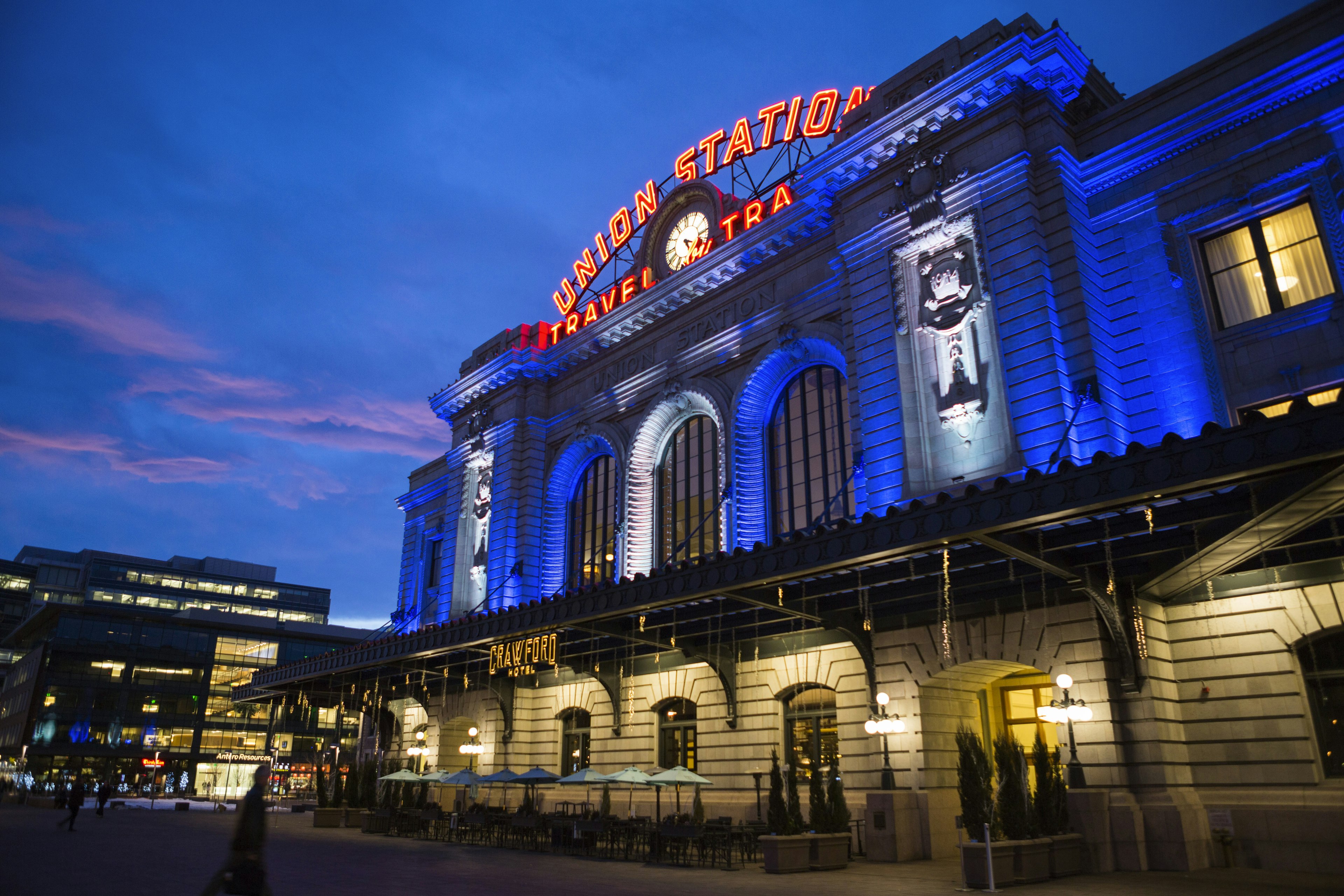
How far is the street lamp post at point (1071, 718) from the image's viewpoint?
64.7 ft

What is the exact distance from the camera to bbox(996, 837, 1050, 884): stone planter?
17266 millimetres

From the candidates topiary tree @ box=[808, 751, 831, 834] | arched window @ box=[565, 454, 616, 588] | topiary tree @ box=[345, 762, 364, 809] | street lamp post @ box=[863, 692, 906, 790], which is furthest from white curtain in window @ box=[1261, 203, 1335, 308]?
topiary tree @ box=[345, 762, 364, 809]

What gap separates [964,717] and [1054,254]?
43.6ft

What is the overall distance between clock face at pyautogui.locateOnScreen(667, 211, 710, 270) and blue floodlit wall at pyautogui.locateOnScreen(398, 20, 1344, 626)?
4.12m

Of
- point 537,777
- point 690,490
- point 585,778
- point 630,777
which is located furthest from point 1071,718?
point 690,490

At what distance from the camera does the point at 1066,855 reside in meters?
18.5

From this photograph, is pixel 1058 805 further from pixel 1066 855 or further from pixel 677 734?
pixel 677 734

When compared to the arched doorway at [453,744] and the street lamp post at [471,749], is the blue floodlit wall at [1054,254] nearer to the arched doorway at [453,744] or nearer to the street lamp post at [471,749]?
the street lamp post at [471,749]

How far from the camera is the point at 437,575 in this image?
52156 millimetres

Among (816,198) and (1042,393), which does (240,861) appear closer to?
(1042,393)


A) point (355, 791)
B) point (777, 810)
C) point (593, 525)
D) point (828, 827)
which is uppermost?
point (593, 525)

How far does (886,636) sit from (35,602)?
138209mm

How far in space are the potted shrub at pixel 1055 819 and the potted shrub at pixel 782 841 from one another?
5.15 metres

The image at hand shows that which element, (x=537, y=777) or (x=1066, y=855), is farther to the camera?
(x=537, y=777)
